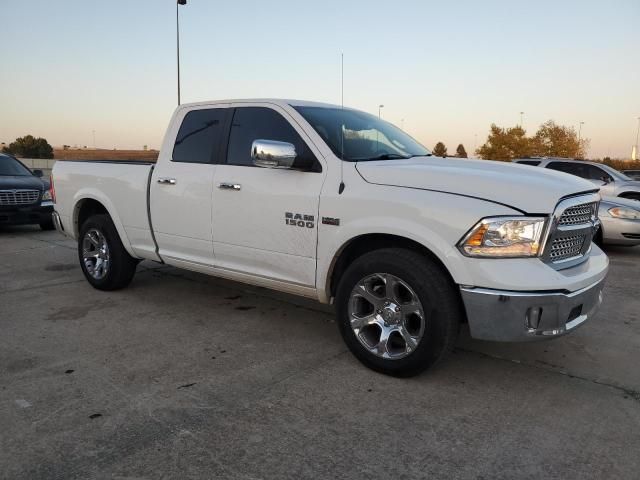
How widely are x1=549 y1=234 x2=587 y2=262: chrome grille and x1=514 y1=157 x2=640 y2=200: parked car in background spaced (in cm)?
863

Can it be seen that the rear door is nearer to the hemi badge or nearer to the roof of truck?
the roof of truck

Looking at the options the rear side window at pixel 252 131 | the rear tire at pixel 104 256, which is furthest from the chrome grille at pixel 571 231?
the rear tire at pixel 104 256

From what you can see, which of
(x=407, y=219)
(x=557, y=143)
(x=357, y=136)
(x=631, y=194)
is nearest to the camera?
(x=407, y=219)

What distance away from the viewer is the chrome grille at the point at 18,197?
9.79 metres

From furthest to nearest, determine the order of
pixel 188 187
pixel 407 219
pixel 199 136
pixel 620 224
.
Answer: pixel 620 224
pixel 199 136
pixel 188 187
pixel 407 219

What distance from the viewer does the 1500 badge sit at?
3816 mm

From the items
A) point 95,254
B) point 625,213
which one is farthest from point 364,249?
point 625,213

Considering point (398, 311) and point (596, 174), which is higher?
point (596, 174)

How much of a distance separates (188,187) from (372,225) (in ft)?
6.30

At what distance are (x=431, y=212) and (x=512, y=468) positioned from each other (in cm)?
146

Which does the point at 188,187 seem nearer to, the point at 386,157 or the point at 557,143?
the point at 386,157

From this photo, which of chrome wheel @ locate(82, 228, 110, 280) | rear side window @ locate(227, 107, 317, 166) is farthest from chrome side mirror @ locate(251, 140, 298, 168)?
chrome wheel @ locate(82, 228, 110, 280)

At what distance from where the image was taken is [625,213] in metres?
8.73

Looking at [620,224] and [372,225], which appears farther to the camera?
[620,224]
